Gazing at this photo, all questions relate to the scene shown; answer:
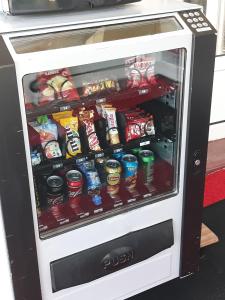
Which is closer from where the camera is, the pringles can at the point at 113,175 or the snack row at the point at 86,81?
the snack row at the point at 86,81

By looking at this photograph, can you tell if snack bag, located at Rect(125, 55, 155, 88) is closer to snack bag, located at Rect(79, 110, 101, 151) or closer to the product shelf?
the product shelf

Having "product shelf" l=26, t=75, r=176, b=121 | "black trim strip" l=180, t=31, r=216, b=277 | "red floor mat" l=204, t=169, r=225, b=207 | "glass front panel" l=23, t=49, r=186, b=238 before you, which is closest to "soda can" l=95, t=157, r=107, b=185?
"glass front panel" l=23, t=49, r=186, b=238

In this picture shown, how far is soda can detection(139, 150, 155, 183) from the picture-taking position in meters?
1.89

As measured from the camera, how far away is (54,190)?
1688 millimetres

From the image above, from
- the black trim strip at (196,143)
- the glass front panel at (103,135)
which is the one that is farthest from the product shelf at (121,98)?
the black trim strip at (196,143)

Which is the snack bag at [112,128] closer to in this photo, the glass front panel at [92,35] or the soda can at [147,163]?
the soda can at [147,163]

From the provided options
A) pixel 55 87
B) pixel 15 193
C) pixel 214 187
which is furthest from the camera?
pixel 214 187

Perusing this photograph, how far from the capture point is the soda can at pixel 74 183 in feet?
5.67

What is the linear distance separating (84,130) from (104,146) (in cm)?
11

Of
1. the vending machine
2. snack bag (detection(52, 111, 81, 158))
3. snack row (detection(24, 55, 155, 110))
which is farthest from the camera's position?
snack bag (detection(52, 111, 81, 158))

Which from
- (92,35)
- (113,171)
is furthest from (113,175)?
(92,35)

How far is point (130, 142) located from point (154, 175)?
0.28 meters

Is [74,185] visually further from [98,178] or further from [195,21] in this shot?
A: [195,21]

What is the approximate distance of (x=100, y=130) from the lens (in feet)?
5.66
